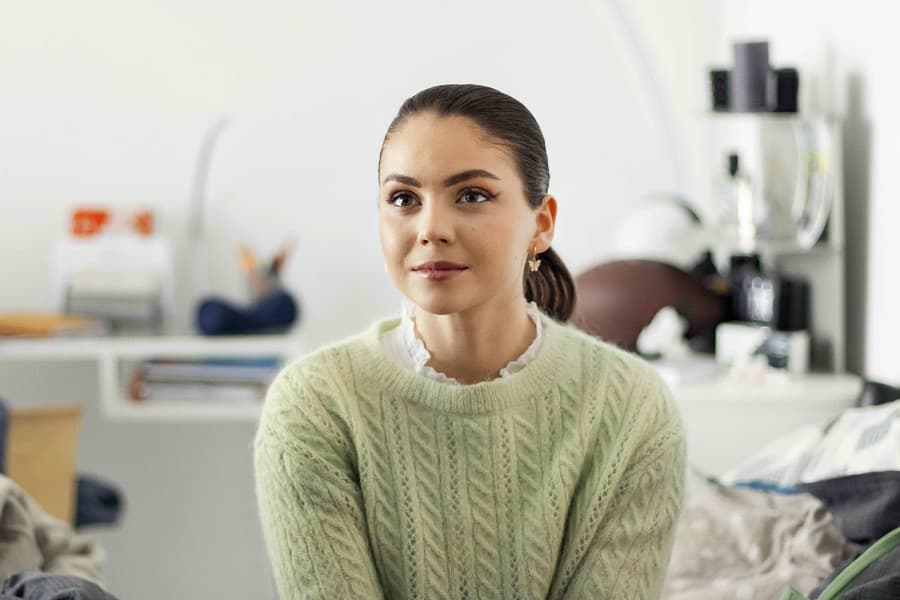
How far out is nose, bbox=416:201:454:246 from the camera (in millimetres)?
1056

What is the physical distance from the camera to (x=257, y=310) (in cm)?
279

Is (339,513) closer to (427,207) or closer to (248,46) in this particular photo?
(427,207)

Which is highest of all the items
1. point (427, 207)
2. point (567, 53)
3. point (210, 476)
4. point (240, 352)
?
point (567, 53)

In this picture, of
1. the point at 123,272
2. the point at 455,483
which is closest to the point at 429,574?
the point at 455,483

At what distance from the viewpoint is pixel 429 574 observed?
116 centimetres

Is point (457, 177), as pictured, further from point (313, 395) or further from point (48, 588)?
point (48, 588)

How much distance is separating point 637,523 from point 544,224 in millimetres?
282

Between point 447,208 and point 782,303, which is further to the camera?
point 782,303

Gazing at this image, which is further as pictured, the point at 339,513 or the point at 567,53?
the point at 567,53

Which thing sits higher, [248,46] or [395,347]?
[248,46]

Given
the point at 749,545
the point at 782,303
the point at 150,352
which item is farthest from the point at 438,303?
the point at 150,352

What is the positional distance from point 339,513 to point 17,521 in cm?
57

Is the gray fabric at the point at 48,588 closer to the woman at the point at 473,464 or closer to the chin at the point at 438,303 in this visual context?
the woman at the point at 473,464

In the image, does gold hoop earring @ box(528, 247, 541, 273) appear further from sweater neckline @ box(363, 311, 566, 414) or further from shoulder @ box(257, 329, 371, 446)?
shoulder @ box(257, 329, 371, 446)
